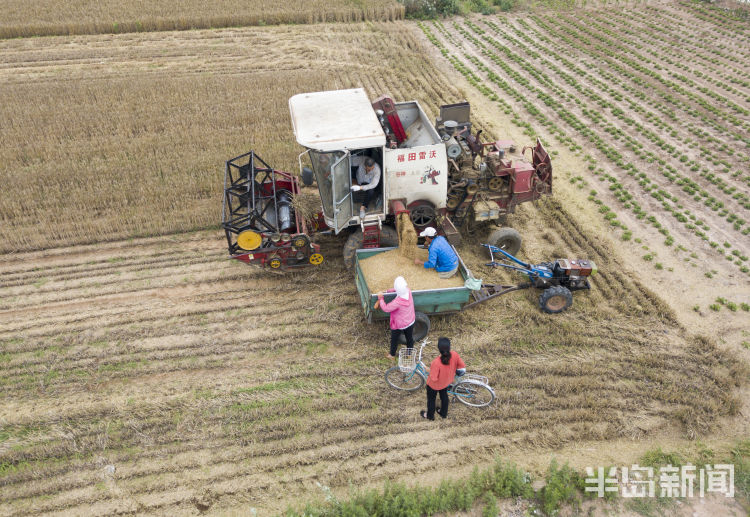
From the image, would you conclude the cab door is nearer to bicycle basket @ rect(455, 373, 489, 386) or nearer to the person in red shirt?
the person in red shirt

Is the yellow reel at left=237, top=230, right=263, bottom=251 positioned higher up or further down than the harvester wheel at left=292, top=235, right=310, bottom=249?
higher up

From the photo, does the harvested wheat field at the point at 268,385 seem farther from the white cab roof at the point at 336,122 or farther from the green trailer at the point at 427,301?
the white cab roof at the point at 336,122

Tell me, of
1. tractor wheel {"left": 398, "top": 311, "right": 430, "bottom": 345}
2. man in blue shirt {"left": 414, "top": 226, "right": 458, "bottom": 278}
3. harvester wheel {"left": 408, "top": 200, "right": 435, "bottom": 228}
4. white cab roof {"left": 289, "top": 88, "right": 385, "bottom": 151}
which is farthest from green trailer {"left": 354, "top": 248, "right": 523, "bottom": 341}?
white cab roof {"left": 289, "top": 88, "right": 385, "bottom": 151}

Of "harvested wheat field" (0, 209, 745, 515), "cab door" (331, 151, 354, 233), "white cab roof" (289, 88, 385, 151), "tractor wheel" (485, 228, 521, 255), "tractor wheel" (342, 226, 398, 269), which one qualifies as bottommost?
"harvested wheat field" (0, 209, 745, 515)

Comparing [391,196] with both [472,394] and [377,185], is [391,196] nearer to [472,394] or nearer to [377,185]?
[377,185]

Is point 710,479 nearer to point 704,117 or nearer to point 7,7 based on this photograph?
point 704,117

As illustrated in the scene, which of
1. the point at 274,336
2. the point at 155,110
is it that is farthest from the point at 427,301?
the point at 155,110
